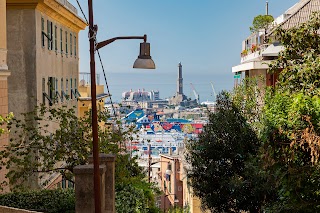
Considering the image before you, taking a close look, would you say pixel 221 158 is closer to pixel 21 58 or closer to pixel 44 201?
pixel 21 58

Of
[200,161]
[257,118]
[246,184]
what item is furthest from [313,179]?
[257,118]

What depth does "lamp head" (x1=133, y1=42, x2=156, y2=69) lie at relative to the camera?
485 inches

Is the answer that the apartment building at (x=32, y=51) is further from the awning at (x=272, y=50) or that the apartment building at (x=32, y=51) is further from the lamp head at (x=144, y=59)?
the lamp head at (x=144, y=59)

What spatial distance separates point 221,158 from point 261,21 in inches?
409

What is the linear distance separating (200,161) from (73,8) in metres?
15.8

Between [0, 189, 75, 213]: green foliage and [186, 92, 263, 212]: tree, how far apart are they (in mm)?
7989

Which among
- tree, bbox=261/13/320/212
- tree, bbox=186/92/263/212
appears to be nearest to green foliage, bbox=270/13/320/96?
tree, bbox=261/13/320/212

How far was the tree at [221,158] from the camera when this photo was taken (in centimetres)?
2423

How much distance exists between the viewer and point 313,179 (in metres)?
15.3

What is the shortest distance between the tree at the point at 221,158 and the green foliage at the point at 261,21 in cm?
849

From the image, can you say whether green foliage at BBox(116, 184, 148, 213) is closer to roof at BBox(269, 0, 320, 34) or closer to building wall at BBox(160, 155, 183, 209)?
roof at BBox(269, 0, 320, 34)

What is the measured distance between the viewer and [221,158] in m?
24.9

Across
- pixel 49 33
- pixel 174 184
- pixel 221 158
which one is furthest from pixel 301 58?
pixel 174 184

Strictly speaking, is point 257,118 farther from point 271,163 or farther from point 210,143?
point 271,163
